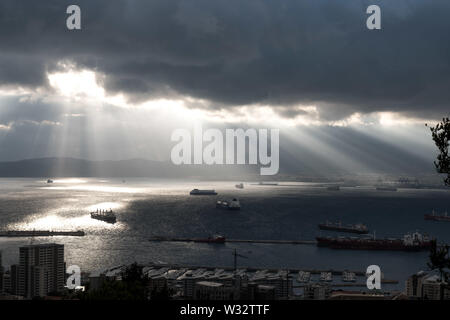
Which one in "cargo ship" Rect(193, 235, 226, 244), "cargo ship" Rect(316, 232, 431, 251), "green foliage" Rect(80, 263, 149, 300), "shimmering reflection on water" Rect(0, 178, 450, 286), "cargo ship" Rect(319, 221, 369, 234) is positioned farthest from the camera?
"cargo ship" Rect(319, 221, 369, 234)

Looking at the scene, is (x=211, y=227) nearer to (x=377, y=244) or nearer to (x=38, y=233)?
(x=38, y=233)

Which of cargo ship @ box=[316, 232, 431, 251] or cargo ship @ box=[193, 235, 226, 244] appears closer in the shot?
cargo ship @ box=[316, 232, 431, 251]

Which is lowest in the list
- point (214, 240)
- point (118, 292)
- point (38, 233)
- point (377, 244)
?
point (377, 244)

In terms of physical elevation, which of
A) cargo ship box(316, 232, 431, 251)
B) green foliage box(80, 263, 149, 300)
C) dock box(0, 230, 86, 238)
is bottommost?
cargo ship box(316, 232, 431, 251)

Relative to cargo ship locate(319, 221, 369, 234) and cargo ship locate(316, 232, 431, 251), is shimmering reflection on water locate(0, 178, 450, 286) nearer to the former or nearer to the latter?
cargo ship locate(316, 232, 431, 251)

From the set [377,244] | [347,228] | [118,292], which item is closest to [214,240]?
[377,244]

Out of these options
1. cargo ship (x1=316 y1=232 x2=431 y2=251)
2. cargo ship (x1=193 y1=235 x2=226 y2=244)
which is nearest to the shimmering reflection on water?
cargo ship (x1=193 y1=235 x2=226 y2=244)

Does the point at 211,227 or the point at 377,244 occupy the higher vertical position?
the point at 211,227

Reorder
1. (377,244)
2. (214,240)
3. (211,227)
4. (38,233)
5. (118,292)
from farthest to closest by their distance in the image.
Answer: (211,227), (38,233), (214,240), (377,244), (118,292)

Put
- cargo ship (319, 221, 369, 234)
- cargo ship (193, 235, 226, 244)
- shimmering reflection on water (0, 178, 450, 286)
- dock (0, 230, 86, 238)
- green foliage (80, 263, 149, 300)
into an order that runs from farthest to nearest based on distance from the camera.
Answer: cargo ship (319, 221, 369, 234) < dock (0, 230, 86, 238) < cargo ship (193, 235, 226, 244) < shimmering reflection on water (0, 178, 450, 286) < green foliage (80, 263, 149, 300)

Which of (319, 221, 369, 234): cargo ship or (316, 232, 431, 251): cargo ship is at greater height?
(319, 221, 369, 234): cargo ship

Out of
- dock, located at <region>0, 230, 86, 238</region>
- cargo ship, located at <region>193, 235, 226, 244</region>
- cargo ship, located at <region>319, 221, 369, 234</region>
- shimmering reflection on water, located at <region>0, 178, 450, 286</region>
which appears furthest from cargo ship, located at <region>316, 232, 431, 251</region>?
dock, located at <region>0, 230, 86, 238</region>

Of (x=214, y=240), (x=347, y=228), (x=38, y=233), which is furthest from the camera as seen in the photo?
(x=347, y=228)
